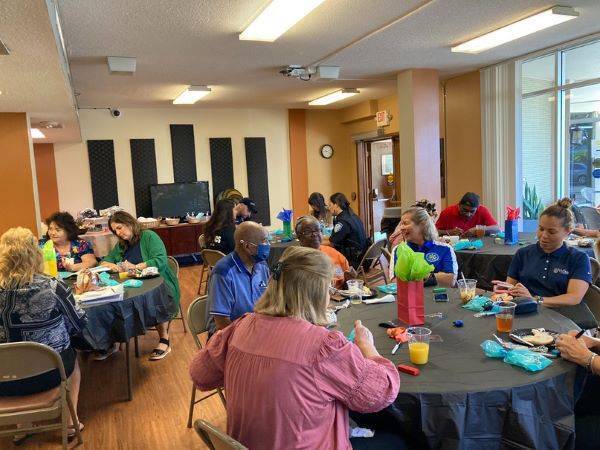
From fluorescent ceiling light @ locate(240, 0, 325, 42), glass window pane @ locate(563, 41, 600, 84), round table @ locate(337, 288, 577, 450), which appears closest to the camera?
round table @ locate(337, 288, 577, 450)

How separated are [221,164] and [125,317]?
6.64 meters

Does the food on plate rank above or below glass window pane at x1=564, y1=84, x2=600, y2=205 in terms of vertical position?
below

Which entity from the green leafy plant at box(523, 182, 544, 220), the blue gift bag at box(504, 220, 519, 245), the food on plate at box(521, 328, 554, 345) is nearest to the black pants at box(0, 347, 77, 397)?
the food on plate at box(521, 328, 554, 345)

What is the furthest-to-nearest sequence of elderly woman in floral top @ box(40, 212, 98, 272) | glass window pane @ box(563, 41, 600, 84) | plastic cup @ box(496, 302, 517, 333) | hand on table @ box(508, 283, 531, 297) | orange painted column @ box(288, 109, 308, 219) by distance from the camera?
1. orange painted column @ box(288, 109, 308, 219)
2. glass window pane @ box(563, 41, 600, 84)
3. elderly woman in floral top @ box(40, 212, 98, 272)
4. hand on table @ box(508, 283, 531, 297)
5. plastic cup @ box(496, 302, 517, 333)

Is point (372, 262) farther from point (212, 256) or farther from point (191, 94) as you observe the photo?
point (191, 94)

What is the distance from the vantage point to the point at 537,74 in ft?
20.6

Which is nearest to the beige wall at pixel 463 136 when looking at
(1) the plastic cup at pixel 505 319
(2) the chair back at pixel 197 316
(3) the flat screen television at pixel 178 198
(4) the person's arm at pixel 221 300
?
(3) the flat screen television at pixel 178 198

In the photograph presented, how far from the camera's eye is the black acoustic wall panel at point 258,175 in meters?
10.1

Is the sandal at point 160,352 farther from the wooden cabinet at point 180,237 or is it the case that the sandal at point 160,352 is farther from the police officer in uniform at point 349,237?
the wooden cabinet at point 180,237

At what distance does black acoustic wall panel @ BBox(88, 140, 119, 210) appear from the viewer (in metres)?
9.05

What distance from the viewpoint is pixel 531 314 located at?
2.52 metres

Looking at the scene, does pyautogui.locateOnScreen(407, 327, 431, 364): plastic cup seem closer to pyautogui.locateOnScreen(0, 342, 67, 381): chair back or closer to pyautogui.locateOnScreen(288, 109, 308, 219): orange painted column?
pyautogui.locateOnScreen(0, 342, 67, 381): chair back

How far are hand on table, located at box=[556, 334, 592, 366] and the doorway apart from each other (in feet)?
28.0

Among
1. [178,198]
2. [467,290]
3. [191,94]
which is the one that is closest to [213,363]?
[467,290]
